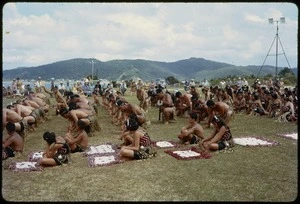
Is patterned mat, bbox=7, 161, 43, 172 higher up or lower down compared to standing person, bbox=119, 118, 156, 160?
lower down

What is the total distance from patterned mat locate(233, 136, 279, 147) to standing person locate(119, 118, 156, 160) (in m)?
3.24

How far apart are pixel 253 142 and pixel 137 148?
407 cm

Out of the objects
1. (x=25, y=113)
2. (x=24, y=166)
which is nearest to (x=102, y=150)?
(x=24, y=166)

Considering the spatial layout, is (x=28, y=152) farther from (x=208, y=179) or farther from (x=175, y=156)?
(x=208, y=179)

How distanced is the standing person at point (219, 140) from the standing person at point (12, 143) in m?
5.12

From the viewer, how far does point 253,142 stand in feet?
37.8

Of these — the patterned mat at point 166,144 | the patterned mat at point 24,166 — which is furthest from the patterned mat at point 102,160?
the patterned mat at point 166,144

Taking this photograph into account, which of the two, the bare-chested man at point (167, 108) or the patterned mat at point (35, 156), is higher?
the bare-chested man at point (167, 108)

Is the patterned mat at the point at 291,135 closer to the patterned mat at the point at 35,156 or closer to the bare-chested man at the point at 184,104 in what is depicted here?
the bare-chested man at the point at 184,104

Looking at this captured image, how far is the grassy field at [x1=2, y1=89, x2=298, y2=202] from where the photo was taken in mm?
6832

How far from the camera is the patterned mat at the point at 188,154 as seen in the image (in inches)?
Answer: 378

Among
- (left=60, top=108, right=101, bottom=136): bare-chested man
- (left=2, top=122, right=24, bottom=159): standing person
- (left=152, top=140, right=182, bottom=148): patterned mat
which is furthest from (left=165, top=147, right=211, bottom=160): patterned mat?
(left=2, top=122, right=24, bottom=159): standing person

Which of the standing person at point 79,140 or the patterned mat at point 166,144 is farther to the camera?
the patterned mat at point 166,144

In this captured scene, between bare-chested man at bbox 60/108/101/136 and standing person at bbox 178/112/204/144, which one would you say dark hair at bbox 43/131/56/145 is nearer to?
bare-chested man at bbox 60/108/101/136
